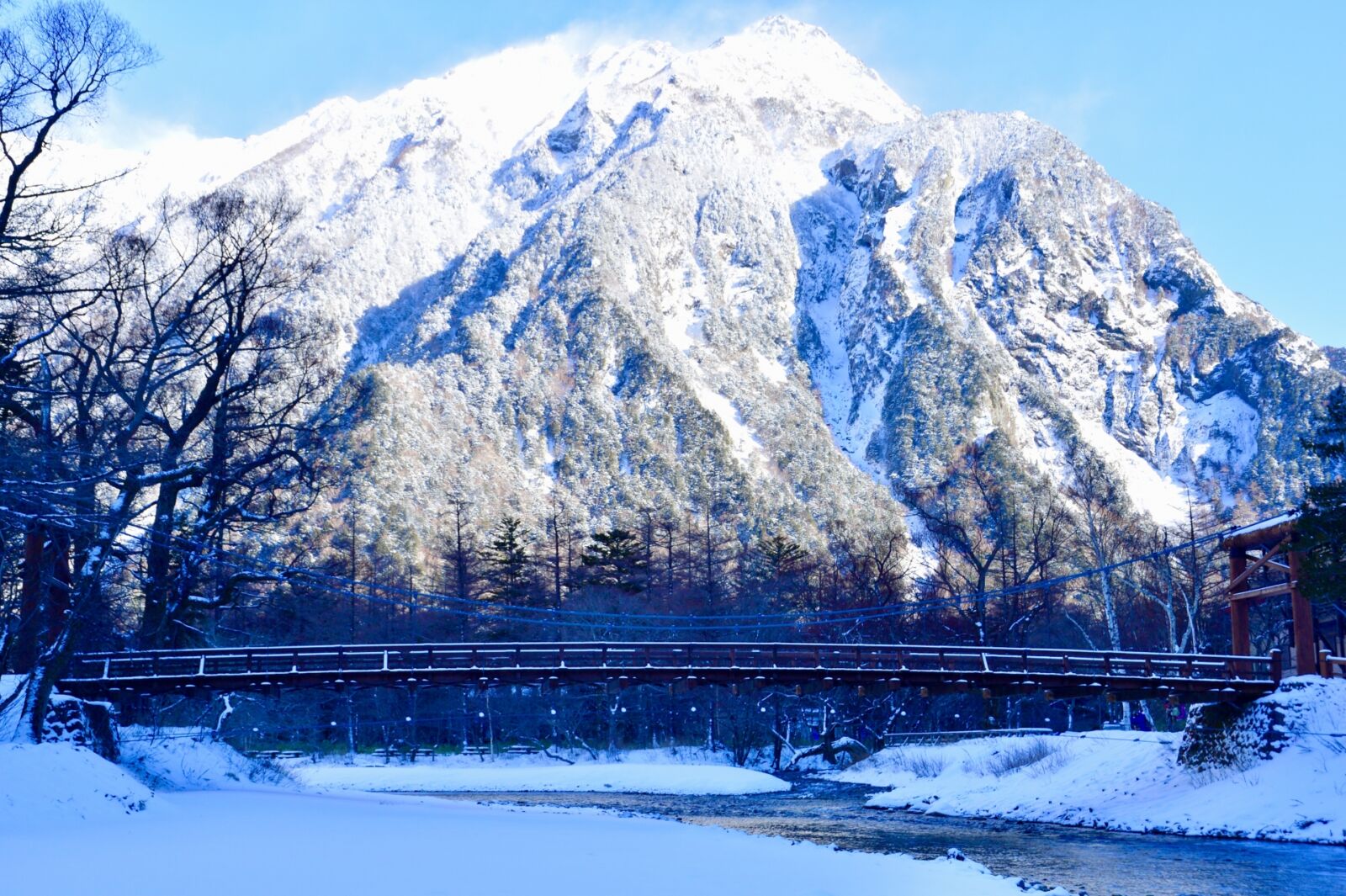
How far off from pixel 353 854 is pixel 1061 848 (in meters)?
14.3

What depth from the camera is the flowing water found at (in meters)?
18.1

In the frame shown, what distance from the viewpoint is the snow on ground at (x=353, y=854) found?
12.7 metres

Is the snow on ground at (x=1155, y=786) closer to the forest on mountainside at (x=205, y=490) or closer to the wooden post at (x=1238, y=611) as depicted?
the wooden post at (x=1238, y=611)

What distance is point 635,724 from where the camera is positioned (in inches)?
2255

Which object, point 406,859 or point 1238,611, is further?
point 1238,611

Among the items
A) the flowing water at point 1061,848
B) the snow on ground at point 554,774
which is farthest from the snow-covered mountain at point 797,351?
the flowing water at point 1061,848

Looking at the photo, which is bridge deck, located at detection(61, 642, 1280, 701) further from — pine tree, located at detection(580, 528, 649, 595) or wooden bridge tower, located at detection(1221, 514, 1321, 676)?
pine tree, located at detection(580, 528, 649, 595)

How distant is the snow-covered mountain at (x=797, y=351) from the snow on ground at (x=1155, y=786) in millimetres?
69069

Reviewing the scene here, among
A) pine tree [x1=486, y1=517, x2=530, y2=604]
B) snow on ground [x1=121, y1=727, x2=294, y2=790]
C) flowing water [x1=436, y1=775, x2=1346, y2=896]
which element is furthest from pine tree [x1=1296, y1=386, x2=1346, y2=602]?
pine tree [x1=486, y1=517, x2=530, y2=604]

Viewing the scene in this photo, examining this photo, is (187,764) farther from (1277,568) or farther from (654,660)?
(1277,568)

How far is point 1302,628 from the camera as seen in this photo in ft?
95.2

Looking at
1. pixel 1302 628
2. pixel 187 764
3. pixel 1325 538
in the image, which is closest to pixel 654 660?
pixel 187 764

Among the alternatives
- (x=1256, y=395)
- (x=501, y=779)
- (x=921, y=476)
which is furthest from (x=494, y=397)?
(x=1256, y=395)

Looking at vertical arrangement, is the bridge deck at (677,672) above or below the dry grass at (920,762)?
above
